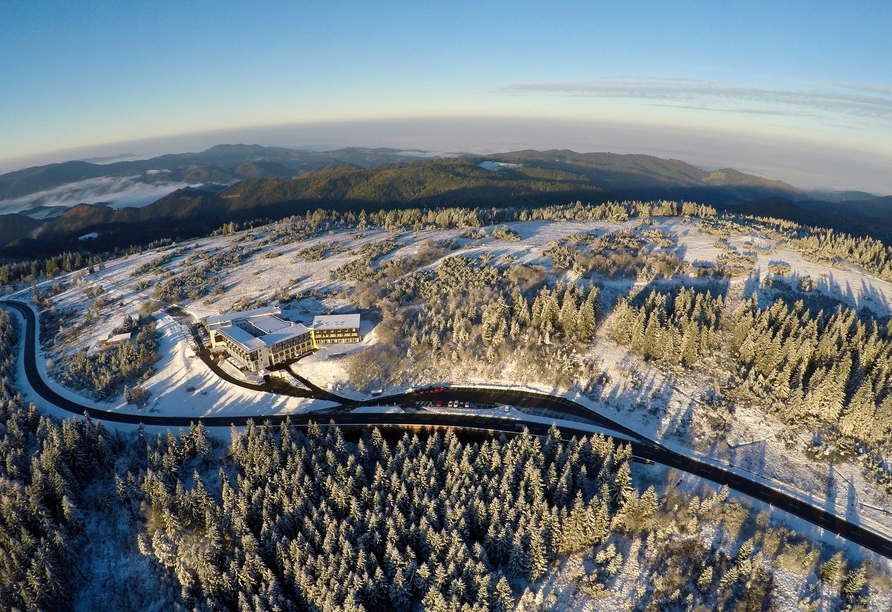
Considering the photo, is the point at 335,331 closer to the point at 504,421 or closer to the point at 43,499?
the point at 504,421

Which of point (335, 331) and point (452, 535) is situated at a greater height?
point (335, 331)

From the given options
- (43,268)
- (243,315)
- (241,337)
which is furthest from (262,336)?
(43,268)

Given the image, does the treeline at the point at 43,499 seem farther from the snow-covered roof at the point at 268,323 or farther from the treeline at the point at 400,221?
the treeline at the point at 400,221

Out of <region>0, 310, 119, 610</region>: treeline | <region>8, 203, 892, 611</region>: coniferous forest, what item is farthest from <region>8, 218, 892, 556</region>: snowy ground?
<region>0, 310, 119, 610</region>: treeline

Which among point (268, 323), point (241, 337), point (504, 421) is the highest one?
point (268, 323)

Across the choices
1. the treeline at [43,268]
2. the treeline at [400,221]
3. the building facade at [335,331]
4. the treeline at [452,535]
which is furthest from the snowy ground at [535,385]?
the treeline at [452,535]

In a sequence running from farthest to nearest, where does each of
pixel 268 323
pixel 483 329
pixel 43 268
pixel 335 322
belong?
1. pixel 43 268
2. pixel 268 323
3. pixel 335 322
4. pixel 483 329
